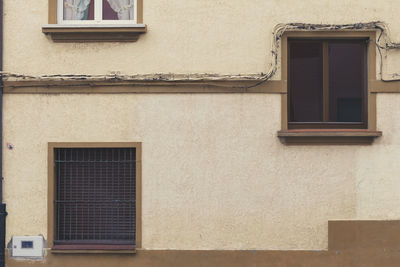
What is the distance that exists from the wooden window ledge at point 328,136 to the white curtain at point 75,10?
351 cm

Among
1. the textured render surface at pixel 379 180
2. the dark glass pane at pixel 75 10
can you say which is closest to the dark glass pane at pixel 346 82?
the textured render surface at pixel 379 180

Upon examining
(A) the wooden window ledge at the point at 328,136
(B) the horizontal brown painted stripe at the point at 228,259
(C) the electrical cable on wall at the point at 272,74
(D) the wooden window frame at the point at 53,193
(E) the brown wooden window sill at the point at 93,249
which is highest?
(C) the electrical cable on wall at the point at 272,74

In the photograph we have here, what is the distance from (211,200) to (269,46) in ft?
7.99

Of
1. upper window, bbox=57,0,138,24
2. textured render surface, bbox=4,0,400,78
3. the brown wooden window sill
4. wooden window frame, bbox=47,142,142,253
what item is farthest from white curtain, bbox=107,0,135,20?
the brown wooden window sill

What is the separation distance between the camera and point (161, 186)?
7.24 meters

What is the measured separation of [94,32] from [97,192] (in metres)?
2.39

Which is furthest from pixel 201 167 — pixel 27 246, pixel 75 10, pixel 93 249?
pixel 75 10

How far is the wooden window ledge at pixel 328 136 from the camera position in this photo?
7.08m

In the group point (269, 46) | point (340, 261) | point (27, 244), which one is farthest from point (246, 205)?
point (27, 244)

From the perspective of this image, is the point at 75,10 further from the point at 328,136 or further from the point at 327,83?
the point at 328,136

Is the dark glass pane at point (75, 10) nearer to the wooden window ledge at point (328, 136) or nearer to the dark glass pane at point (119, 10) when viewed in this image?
the dark glass pane at point (119, 10)

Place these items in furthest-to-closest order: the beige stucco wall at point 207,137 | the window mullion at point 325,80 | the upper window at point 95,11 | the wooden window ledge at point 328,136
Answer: the upper window at point 95,11
the window mullion at point 325,80
the beige stucco wall at point 207,137
the wooden window ledge at point 328,136

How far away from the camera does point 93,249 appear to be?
23.7 ft

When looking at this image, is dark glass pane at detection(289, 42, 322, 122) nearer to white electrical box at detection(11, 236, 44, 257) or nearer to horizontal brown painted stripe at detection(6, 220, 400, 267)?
horizontal brown painted stripe at detection(6, 220, 400, 267)
